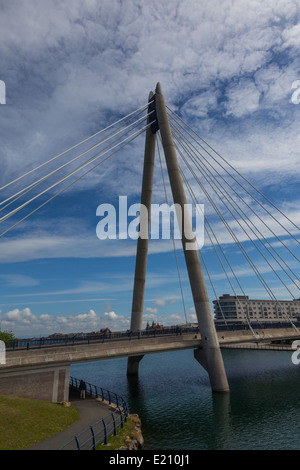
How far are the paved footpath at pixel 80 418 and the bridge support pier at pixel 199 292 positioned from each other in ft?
45.0

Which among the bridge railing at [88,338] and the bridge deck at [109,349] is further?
the bridge railing at [88,338]

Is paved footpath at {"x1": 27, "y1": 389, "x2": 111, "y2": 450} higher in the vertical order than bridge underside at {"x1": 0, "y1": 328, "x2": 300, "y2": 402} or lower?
lower

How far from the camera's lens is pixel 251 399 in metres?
32.1

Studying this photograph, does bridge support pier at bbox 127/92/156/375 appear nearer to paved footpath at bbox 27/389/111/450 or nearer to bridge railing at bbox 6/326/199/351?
bridge railing at bbox 6/326/199/351

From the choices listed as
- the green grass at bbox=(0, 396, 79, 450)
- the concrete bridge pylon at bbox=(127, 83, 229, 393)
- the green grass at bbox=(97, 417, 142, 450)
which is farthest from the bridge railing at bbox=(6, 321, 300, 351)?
the green grass at bbox=(97, 417, 142, 450)

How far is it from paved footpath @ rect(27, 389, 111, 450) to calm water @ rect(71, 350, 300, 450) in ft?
12.3

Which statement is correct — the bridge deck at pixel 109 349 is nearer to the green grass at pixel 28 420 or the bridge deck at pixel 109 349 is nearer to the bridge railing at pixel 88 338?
the bridge railing at pixel 88 338

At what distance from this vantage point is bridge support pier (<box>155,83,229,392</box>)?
1332 inches

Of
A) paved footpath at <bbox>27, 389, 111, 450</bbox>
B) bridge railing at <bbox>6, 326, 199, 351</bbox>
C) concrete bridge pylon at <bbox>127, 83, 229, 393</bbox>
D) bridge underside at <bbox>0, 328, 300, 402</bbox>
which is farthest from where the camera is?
concrete bridge pylon at <bbox>127, 83, 229, 393</bbox>

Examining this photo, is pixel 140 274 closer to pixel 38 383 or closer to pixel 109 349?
pixel 109 349

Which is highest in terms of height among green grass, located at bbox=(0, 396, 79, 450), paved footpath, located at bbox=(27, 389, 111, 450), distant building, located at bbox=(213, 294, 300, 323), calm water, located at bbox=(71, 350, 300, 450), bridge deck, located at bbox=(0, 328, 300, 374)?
distant building, located at bbox=(213, 294, 300, 323)

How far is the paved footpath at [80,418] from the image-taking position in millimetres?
16105

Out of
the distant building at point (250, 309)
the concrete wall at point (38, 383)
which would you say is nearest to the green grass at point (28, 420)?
the concrete wall at point (38, 383)
